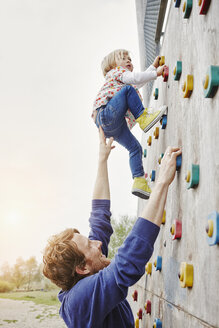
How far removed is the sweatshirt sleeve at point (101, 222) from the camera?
2.05 metres

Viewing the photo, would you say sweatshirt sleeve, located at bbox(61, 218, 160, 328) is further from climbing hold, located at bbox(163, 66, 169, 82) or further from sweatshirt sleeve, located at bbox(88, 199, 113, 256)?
climbing hold, located at bbox(163, 66, 169, 82)

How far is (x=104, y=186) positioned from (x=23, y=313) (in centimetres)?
882

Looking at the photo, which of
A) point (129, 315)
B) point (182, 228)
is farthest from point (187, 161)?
point (129, 315)

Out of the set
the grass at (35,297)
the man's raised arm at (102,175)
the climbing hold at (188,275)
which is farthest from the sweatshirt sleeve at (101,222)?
the grass at (35,297)

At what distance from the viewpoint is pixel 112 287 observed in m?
1.32

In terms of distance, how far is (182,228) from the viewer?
1.45m

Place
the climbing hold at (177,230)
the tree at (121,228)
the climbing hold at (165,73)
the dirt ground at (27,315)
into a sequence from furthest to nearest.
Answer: the tree at (121,228) < the dirt ground at (27,315) < the climbing hold at (165,73) < the climbing hold at (177,230)

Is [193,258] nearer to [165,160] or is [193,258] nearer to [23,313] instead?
[165,160]

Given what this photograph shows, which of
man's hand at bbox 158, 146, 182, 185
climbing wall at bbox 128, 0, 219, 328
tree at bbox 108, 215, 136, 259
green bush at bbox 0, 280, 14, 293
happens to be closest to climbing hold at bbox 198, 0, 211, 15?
climbing wall at bbox 128, 0, 219, 328

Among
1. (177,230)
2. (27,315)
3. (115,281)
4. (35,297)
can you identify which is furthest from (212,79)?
(35,297)

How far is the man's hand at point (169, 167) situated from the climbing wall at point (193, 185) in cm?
4

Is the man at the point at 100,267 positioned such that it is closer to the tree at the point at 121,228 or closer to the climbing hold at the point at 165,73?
the climbing hold at the point at 165,73

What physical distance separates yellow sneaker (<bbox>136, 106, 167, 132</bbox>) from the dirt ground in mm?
8162

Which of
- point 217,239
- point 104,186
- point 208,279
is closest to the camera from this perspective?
point 217,239
